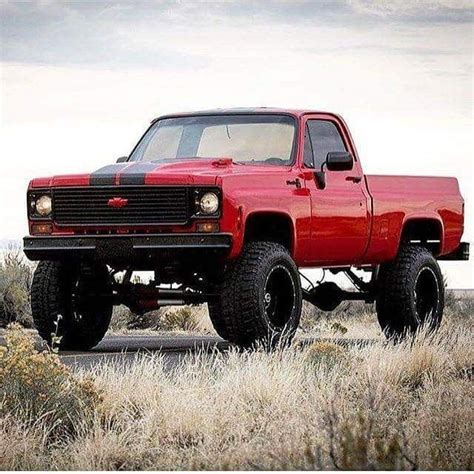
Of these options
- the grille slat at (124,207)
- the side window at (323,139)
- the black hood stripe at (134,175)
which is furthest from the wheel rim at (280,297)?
the black hood stripe at (134,175)

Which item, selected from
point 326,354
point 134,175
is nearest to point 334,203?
point 134,175

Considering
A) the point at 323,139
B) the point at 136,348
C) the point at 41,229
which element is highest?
the point at 323,139

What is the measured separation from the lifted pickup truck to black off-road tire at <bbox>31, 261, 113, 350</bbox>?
2 cm

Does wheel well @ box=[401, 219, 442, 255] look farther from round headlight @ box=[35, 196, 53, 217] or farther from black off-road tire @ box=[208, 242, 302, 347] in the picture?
round headlight @ box=[35, 196, 53, 217]

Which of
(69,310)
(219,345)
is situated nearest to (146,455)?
(69,310)

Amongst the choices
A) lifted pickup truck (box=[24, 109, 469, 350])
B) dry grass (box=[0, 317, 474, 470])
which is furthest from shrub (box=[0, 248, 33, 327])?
dry grass (box=[0, 317, 474, 470])

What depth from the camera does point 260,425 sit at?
11398mm

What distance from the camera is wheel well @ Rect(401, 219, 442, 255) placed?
66.5 ft

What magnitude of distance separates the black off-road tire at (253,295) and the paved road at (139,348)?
1.28 feet

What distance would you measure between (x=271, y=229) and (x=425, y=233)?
410cm

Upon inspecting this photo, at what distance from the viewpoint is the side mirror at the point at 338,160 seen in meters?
17.5

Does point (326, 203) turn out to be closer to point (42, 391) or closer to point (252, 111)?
point (252, 111)

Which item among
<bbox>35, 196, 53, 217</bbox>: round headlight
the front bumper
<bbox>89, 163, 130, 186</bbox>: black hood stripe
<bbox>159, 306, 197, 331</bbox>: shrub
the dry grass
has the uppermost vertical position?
<bbox>89, 163, 130, 186</bbox>: black hood stripe

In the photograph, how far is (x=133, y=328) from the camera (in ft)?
85.7
